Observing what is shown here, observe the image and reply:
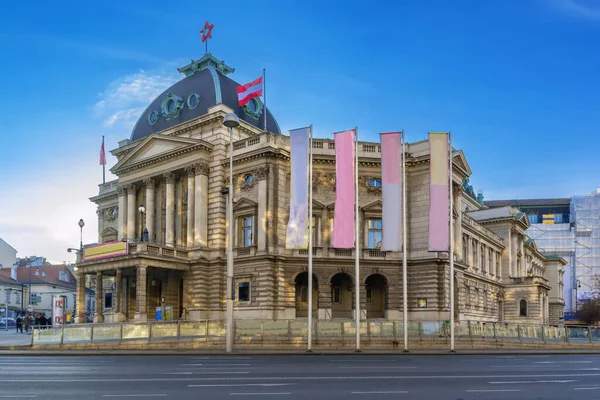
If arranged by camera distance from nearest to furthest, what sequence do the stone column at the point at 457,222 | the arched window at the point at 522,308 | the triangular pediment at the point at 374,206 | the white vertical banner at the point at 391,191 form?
the white vertical banner at the point at 391,191
the triangular pediment at the point at 374,206
the stone column at the point at 457,222
the arched window at the point at 522,308

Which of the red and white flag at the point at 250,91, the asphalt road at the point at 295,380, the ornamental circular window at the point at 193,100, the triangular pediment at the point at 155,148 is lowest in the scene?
the asphalt road at the point at 295,380

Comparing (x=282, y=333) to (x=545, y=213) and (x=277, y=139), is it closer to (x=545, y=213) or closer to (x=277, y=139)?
(x=277, y=139)

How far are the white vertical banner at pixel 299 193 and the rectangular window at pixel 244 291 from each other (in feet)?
50.6

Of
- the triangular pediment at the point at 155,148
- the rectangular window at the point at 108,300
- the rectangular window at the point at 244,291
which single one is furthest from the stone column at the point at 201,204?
the rectangular window at the point at 108,300

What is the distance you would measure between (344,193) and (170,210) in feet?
83.1

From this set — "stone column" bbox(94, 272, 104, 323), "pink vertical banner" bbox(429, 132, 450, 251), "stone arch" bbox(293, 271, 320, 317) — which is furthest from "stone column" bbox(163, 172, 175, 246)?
"pink vertical banner" bbox(429, 132, 450, 251)

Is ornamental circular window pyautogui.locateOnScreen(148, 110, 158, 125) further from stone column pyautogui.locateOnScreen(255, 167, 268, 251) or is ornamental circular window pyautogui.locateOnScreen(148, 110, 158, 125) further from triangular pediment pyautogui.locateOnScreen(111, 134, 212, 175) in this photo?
stone column pyautogui.locateOnScreen(255, 167, 268, 251)

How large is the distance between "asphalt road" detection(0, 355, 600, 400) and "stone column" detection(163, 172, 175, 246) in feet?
102

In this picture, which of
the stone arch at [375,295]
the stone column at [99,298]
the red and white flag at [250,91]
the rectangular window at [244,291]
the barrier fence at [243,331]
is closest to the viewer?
the barrier fence at [243,331]

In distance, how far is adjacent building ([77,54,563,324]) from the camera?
52.5 m

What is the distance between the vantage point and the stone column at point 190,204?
5593 centimetres

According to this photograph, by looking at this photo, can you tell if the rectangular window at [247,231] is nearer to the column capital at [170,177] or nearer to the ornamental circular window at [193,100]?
the column capital at [170,177]

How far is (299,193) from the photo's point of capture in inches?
1533

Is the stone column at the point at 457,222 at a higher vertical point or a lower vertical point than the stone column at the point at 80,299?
higher
